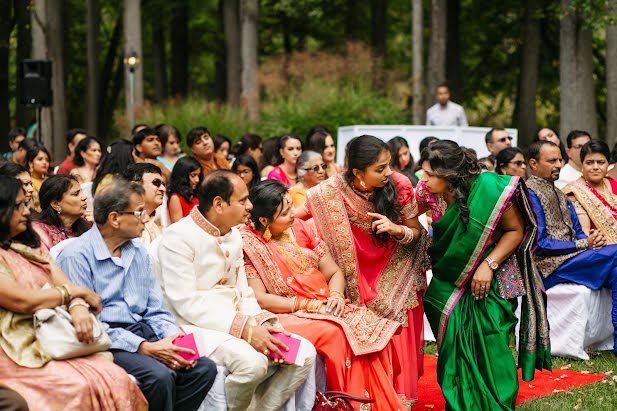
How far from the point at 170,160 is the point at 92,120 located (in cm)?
1247

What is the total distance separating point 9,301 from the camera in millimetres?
3951

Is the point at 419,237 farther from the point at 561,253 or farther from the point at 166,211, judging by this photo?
the point at 166,211

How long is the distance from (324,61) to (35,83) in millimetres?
8050

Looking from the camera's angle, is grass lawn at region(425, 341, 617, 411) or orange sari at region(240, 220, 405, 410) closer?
orange sari at region(240, 220, 405, 410)

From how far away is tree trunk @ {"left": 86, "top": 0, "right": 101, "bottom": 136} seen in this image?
70.2 ft

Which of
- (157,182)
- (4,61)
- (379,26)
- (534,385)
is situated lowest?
(534,385)

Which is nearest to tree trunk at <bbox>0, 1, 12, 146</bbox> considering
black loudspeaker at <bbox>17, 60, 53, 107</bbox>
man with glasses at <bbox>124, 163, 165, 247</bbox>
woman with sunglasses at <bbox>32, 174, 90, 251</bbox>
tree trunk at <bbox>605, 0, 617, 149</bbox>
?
black loudspeaker at <bbox>17, 60, 53, 107</bbox>

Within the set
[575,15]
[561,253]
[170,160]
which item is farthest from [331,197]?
[575,15]

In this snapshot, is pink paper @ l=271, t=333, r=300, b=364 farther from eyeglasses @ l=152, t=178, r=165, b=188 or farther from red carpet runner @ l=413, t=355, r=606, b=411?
eyeglasses @ l=152, t=178, r=165, b=188

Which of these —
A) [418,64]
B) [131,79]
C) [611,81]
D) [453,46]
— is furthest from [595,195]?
[453,46]

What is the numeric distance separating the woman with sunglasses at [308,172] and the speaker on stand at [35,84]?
6559 millimetres

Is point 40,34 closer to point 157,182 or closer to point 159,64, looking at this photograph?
point 159,64

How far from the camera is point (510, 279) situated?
5.64m

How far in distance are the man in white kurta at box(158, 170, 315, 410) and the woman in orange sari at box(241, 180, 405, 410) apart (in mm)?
300
